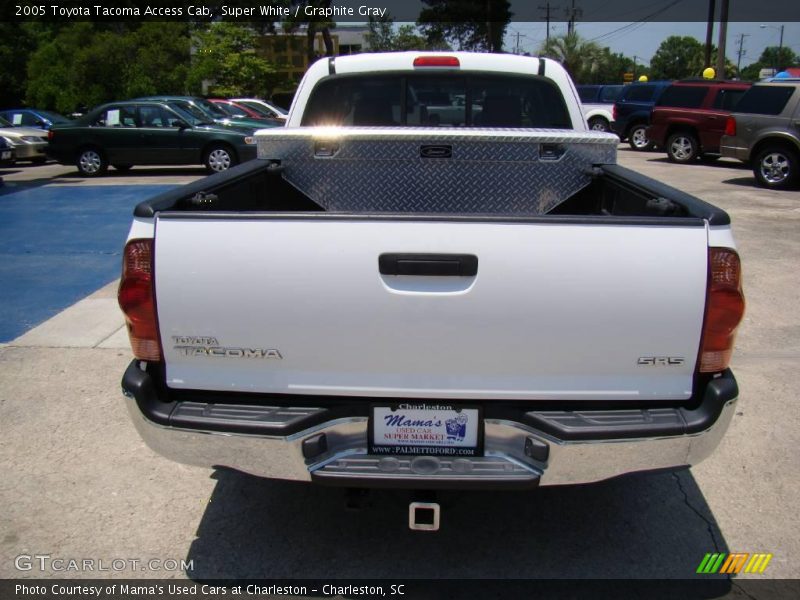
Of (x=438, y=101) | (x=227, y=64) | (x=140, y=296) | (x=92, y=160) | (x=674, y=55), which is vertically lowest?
(x=92, y=160)

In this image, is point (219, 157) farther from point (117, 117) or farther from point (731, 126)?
point (731, 126)

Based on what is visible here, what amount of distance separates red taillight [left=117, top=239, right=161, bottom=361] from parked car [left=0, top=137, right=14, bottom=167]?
15.8 m

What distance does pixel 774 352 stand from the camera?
556 cm

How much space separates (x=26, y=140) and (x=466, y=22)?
40209 mm

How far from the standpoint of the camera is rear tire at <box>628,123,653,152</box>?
20625 mm

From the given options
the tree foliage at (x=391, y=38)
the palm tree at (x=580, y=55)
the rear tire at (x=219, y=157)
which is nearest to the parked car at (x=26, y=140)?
the rear tire at (x=219, y=157)

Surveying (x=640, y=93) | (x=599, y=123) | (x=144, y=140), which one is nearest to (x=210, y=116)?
(x=144, y=140)

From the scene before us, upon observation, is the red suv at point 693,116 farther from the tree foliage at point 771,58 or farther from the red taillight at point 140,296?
the tree foliage at point 771,58

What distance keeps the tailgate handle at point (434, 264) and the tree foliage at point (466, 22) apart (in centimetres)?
5082

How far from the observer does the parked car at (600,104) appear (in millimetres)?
23337

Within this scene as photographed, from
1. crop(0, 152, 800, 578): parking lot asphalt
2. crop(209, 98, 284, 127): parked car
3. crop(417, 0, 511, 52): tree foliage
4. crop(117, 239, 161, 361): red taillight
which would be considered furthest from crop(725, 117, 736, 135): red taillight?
crop(417, 0, 511, 52): tree foliage

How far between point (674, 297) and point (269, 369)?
143 cm

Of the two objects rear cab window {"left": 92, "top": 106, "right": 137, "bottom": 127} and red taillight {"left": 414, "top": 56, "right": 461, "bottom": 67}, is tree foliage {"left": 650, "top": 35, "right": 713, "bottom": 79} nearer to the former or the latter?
rear cab window {"left": 92, "top": 106, "right": 137, "bottom": 127}

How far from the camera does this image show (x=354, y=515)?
3.47 metres
